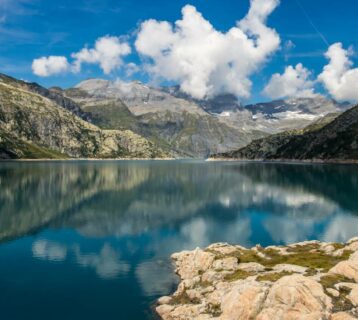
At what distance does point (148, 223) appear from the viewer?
4318 inches

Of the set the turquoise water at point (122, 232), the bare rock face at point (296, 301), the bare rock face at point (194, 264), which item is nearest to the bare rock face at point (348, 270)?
the bare rock face at point (296, 301)

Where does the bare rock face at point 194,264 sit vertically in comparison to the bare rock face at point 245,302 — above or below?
below

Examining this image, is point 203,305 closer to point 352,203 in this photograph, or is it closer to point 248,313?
point 248,313

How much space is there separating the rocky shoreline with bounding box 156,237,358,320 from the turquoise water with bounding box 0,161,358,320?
4810mm

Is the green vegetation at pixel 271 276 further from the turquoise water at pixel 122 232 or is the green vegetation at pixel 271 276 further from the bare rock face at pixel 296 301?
the turquoise water at pixel 122 232

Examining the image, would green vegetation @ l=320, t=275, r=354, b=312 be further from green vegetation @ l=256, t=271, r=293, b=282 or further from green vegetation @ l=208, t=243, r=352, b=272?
green vegetation @ l=208, t=243, r=352, b=272

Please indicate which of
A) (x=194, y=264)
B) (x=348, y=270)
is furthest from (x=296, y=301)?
(x=194, y=264)

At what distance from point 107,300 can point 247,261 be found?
2152cm

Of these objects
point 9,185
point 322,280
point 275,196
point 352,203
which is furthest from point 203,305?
point 9,185

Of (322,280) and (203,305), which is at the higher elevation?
(322,280)

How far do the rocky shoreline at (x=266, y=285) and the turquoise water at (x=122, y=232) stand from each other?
15.8 ft

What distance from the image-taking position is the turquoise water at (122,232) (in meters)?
53.3

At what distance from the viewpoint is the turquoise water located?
2098 inches

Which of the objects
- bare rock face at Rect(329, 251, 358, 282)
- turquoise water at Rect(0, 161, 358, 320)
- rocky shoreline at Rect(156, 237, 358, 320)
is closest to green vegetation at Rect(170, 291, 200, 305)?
rocky shoreline at Rect(156, 237, 358, 320)
